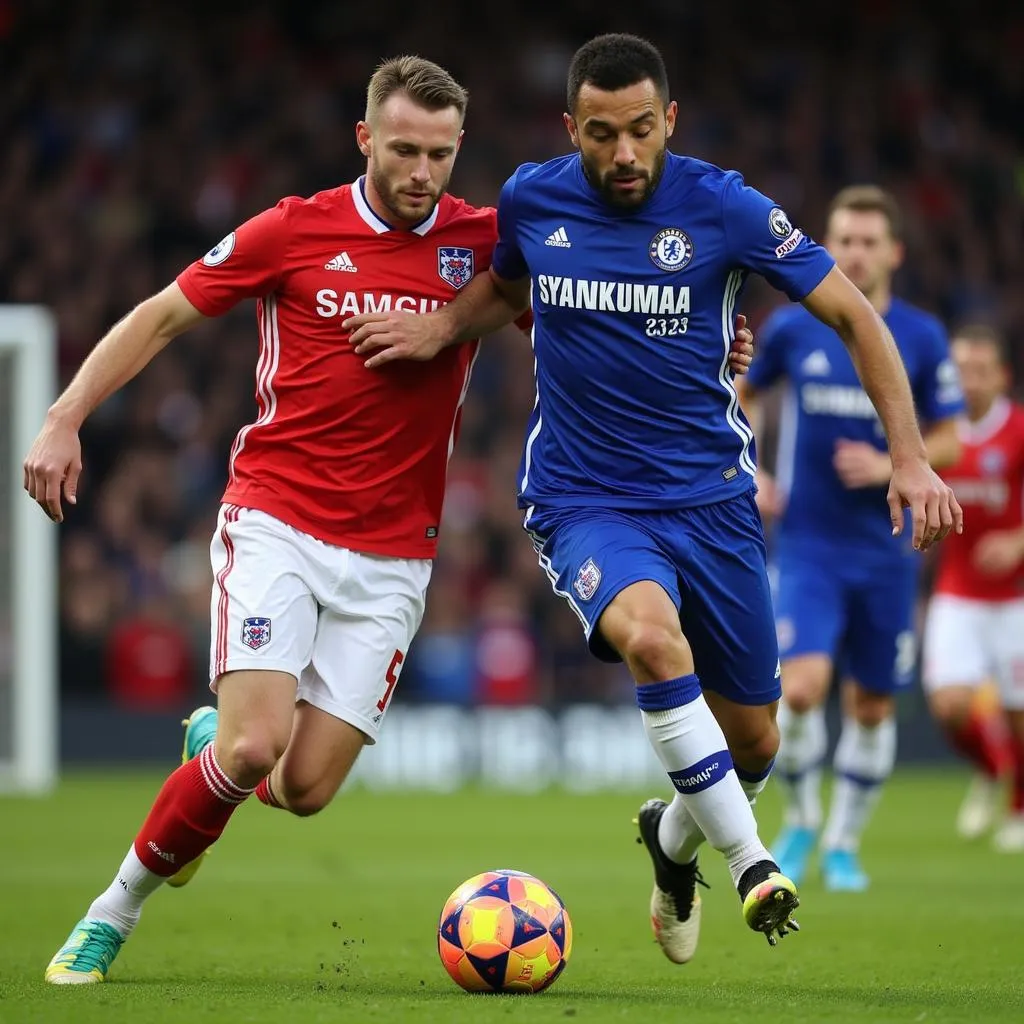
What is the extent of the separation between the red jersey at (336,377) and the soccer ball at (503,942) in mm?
1188

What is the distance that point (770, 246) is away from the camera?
5395mm

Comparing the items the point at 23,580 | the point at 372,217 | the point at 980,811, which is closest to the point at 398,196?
the point at 372,217

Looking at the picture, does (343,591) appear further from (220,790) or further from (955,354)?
(955,354)

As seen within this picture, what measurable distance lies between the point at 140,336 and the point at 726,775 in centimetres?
212

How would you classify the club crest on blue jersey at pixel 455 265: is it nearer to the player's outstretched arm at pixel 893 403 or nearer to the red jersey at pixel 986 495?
the player's outstretched arm at pixel 893 403

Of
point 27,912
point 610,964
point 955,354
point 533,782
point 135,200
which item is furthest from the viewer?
point 135,200

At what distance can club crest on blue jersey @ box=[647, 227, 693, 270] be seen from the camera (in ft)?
17.8

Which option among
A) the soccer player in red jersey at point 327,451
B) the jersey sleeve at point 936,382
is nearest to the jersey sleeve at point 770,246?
the soccer player in red jersey at point 327,451

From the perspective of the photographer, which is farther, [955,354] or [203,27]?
[203,27]

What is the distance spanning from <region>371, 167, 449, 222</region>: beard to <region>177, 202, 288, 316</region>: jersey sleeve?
0.31 m

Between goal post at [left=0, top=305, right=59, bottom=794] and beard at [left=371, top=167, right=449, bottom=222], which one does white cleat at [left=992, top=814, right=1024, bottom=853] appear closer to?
beard at [left=371, top=167, right=449, bottom=222]

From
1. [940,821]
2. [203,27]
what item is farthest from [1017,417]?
[203,27]

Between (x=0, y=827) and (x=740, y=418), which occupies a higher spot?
(x=740, y=418)

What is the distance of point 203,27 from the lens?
68.5 feet
